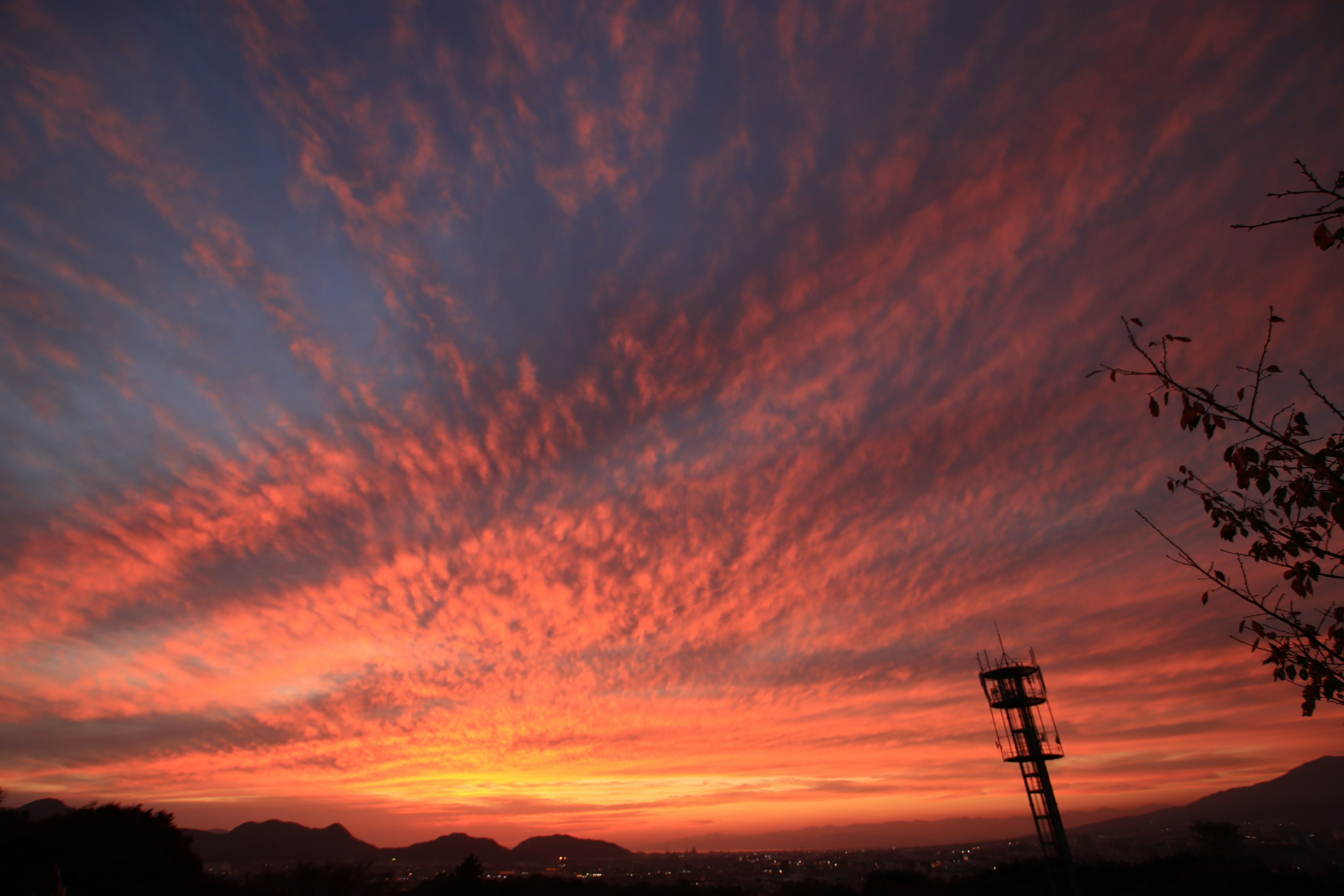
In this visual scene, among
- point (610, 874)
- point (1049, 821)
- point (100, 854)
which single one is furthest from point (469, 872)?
point (610, 874)

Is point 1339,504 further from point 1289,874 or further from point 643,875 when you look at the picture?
point 643,875

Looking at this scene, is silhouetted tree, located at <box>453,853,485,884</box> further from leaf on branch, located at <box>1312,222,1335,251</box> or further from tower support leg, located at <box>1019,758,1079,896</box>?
leaf on branch, located at <box>1312,222,1335,251</box>

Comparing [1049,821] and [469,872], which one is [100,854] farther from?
[1049,821]

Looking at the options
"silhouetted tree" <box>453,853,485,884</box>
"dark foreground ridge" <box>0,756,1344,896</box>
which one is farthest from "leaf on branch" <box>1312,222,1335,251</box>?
"silhouetted tree" <box>453,853,485,884</box>

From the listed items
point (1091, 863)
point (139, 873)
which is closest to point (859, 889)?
point (1091, 863)

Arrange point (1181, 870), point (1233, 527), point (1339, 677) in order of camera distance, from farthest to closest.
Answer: point (1181, 870) < point (1233, 527) < point (1339, 677)

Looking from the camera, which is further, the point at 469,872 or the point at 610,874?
the point at 610,874

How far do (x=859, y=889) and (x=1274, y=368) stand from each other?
2941 inches

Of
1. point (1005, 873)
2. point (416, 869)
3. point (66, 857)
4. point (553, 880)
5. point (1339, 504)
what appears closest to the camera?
point (1339, 504)

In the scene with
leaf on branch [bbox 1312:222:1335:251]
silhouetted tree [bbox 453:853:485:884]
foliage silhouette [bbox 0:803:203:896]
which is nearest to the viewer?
leaf on branch [bbox 1312:222:1335:251]

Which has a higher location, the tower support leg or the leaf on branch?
the leaf on branch

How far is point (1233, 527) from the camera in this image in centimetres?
520

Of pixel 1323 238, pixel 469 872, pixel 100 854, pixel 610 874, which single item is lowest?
pixel 610 874

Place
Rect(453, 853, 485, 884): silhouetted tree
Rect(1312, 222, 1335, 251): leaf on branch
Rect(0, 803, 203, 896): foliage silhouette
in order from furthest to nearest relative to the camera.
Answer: Rect(453, 853, 485, 884): silhouetted tree → Rect(0, 803, 203, 896): foliage silhouette → Rect(1312, 222, 1335, 251): leaf on branch
